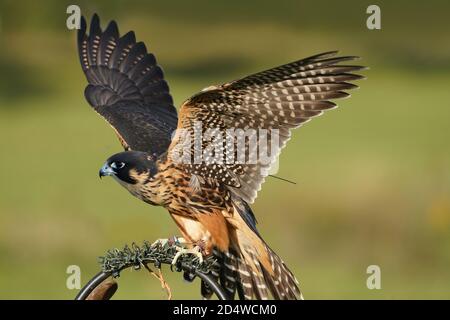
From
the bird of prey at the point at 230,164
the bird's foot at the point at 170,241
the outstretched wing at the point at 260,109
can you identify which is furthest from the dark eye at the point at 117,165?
the bird's foot at the point at 170,241

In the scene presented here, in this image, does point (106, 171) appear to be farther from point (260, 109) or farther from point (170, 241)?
point (260, 109)

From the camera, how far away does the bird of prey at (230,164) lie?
318 cm

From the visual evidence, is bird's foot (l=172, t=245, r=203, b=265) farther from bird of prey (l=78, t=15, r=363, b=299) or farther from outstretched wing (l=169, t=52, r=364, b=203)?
outstretched wing (l=169, t=52, r=364, b=203)

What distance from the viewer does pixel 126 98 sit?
13.9ft

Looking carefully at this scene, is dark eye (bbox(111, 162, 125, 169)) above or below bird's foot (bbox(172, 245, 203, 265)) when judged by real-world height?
above

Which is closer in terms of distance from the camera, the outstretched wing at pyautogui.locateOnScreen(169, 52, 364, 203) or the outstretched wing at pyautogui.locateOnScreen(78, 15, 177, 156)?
the outstretched wing at pyautogui.locateOnScreen(169, 52, 364, 203)

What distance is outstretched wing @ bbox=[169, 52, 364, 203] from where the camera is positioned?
10.3 feet

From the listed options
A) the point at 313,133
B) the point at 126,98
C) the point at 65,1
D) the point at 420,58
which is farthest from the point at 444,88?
the point at 126,98

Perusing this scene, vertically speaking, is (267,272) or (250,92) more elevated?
(250,92)

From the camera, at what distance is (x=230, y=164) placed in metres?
3.39

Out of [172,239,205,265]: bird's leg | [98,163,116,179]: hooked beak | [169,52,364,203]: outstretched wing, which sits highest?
[169,52,364,203]: outstretched wing

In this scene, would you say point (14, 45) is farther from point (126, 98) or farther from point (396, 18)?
point (126, 98)

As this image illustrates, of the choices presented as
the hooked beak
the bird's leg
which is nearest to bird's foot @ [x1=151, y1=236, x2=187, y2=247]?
the bird's leg

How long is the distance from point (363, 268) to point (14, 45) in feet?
20.4
